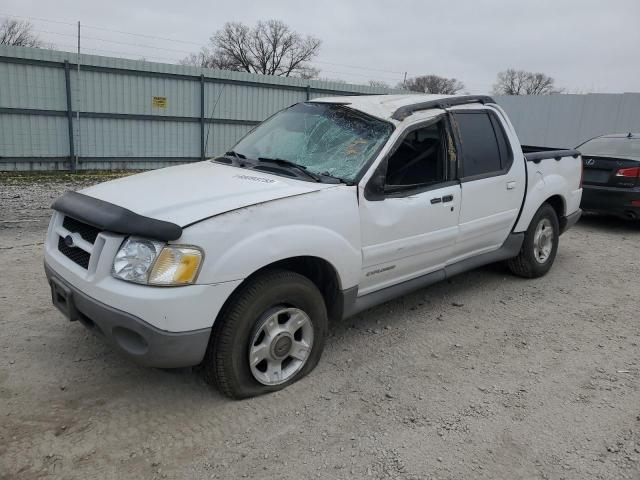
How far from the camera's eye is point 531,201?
508 centimetres

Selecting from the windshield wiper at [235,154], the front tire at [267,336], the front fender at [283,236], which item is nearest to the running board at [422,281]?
the front fender at [283,236]

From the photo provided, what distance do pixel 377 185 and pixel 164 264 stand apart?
60.3 inches

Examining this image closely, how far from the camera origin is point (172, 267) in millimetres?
2600

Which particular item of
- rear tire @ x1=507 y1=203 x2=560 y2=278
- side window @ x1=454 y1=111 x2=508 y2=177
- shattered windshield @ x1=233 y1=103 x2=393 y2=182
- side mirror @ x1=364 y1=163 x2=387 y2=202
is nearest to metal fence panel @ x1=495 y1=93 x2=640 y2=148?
rear tire @ x1=507 y1=203 x2=560 y2=278

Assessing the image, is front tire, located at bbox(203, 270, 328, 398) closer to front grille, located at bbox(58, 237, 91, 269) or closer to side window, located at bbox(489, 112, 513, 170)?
front grille, located at bbox(58, 237, 91, 269)

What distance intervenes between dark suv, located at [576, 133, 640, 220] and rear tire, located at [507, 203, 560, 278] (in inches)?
110

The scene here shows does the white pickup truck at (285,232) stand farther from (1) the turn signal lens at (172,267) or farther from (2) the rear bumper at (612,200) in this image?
(2) the rear bumper at (612,200)

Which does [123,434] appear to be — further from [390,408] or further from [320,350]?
[390,408]

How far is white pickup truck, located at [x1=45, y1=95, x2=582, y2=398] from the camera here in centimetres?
264

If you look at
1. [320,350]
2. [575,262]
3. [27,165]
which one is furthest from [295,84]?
[320,350]

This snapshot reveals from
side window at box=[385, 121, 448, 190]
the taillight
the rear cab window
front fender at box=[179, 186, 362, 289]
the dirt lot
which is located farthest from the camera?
the taillight

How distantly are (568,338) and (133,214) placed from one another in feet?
11.3

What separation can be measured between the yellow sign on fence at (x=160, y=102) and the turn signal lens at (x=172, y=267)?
12117mm

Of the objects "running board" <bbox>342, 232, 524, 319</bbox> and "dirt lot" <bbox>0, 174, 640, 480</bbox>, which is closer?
"dirt lot" <bbox>0, 174, 640, 480</bbox>
